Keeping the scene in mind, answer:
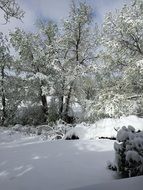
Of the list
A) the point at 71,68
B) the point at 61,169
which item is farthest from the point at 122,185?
the point at 71,68

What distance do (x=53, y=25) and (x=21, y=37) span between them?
2768mm

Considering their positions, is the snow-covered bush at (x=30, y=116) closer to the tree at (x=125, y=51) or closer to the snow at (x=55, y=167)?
the tree at (x=125, y=51)

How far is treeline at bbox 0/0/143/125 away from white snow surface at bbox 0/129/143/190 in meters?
10.0

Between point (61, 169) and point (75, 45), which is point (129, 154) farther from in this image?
point (75, 45)

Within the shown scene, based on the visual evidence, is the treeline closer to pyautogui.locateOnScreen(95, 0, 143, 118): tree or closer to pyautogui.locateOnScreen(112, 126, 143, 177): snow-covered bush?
pyautogui.locateOnScreen(95, 0, 143, 118): tree

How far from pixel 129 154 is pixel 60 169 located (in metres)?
1.61

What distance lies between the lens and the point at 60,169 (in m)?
6.88

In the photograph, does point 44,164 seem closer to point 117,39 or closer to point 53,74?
point 117,39

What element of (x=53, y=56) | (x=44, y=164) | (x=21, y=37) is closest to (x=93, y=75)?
(x=53, y=56)

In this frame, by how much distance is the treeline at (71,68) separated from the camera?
19.2 metres

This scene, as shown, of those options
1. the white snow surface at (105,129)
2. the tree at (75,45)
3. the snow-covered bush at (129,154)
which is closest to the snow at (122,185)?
the snow-covered bush at (129,154)

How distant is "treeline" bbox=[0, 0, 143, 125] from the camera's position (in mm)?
19188

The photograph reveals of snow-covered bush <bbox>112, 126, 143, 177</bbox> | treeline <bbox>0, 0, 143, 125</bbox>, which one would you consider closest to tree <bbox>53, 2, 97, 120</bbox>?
treeline <bbox>0, 0, 143, 125</bbox>

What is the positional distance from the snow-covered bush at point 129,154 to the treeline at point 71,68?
1198 cm
